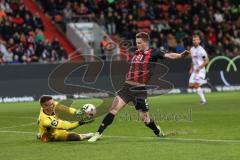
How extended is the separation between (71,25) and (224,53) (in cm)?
872

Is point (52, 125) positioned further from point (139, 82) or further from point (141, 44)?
point (141, 44)

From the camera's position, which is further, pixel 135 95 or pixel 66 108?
pixel 66 108

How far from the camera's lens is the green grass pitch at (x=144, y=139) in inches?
504

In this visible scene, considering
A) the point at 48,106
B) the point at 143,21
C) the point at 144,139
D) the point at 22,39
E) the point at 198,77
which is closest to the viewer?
the point at 48,106

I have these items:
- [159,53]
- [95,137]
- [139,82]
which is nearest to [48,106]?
[95,137]

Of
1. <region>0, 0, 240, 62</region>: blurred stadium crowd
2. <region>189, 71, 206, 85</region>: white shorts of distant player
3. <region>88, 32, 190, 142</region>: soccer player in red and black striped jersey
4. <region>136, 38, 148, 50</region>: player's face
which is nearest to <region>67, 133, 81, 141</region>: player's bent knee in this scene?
<region>88, 32, 190, 142</region>: soccer player in red and black striped jersey

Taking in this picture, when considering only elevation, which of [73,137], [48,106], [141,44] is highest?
[141,44]

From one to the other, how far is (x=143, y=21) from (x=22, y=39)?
9401 millimetres

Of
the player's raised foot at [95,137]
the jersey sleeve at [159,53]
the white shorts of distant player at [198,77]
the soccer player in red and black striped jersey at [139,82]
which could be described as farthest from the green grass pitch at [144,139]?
the white shorts of distant player at [198,77]

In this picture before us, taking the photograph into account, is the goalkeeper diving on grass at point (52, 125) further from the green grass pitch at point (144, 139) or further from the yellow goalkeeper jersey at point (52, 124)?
the green grass pitch at point (144, 139)

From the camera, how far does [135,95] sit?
1537cm

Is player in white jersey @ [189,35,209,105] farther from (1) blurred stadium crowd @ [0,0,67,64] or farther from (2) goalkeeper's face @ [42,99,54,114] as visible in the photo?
(2) goalkeeper's face @ [42,99,54,114]

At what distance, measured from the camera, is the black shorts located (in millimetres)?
15305

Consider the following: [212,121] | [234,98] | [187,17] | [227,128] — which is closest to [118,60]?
[234,98]
